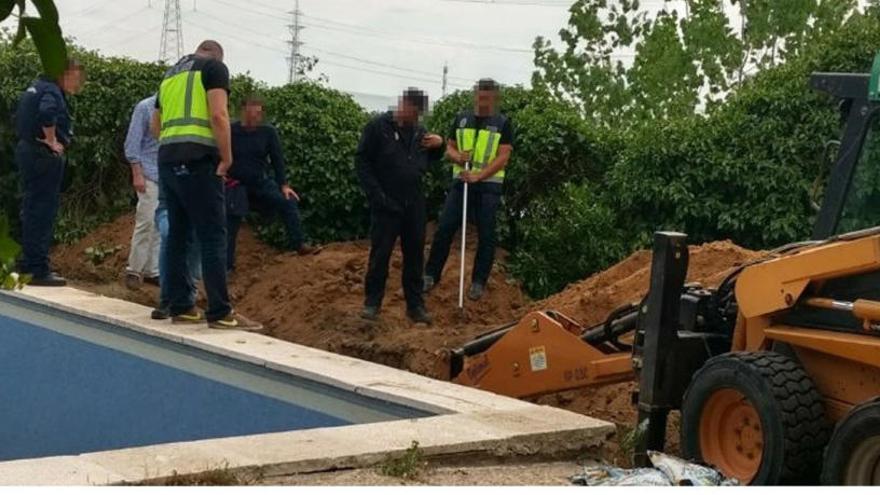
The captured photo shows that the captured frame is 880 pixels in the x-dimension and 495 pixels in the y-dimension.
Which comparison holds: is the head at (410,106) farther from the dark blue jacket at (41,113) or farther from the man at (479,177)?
the dark blue jacket at (41,113)

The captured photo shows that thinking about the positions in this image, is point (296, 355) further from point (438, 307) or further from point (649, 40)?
point (649, 40)

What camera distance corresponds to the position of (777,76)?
35.9 ft

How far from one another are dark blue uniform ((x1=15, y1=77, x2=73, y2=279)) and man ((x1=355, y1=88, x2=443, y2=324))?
257cm

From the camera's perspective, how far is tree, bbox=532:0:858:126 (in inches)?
664

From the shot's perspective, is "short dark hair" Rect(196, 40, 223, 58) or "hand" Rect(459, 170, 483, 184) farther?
"hand" Rect(459, 170, 483, 184)

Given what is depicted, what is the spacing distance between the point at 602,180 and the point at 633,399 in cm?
553

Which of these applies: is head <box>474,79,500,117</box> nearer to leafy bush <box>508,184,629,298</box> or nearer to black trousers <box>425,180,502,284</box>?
black trousers <box>425,180,502,284</box>

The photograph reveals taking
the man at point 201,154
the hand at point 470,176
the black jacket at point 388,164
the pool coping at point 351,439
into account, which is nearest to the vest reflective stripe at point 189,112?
the man at point 201,154

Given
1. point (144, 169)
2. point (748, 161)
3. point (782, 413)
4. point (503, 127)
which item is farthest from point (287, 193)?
point (782, 413)

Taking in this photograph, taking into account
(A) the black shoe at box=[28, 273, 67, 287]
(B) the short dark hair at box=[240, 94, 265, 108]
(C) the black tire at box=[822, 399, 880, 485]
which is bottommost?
(A) the black shoe at box=[28, 273, 67, 287]

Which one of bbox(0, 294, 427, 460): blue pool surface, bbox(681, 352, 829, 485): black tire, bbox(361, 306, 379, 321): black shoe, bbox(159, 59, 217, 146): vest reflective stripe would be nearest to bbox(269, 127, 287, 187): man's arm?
bbox(361, 306, 379, 321): black shoe

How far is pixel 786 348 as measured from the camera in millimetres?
5684

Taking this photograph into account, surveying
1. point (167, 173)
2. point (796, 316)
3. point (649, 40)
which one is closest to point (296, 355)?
point (167, 173)

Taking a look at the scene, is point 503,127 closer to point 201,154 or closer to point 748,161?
point 748,161
